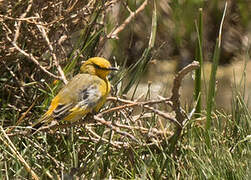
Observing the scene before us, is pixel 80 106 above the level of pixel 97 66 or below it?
below

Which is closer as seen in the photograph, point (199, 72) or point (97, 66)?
point (199, 72)

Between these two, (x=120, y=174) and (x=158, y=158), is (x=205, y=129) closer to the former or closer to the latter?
(x=158, y=158)

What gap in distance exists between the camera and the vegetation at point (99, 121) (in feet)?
8.02

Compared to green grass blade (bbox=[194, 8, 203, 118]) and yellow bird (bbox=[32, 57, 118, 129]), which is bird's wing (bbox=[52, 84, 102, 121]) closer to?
yellow bird (bbox=[32, 57, 118, 129])

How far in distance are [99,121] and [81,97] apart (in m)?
0.26

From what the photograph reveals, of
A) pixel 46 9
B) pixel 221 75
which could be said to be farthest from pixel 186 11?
pixel 46 9

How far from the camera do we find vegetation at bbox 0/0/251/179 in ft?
8.02

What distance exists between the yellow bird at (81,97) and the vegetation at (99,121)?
45 millimetres

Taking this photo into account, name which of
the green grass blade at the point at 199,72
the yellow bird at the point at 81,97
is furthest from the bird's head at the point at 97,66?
the green grass blade at the point at 199,72

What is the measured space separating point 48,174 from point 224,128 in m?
0.80

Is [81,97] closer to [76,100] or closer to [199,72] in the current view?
[76,100]

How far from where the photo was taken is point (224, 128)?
110 inches

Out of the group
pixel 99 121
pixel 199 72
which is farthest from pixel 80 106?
pixel 199 72

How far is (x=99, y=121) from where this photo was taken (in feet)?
8.13
